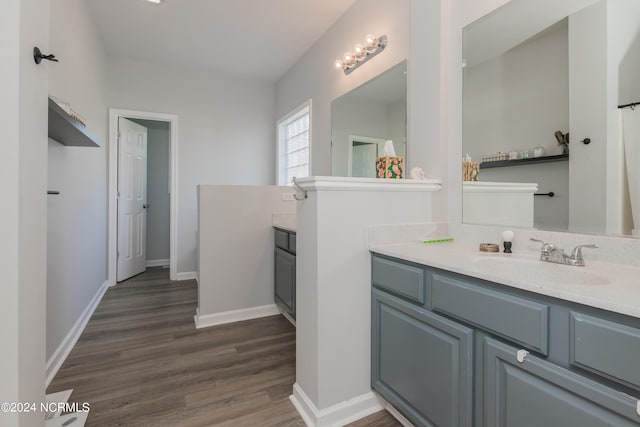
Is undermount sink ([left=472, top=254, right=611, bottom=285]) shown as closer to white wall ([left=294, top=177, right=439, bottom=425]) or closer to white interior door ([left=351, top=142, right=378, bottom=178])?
white wall ([left=294, top=177, right=439, bottom=425])

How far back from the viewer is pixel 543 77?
136 cm

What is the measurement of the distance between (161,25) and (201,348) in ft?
10.4

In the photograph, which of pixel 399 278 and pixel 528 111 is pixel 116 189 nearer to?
pixel 399 278

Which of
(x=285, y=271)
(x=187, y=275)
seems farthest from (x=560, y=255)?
(x=187, y=275)

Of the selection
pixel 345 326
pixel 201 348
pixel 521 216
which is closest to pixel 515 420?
pixel 345 326

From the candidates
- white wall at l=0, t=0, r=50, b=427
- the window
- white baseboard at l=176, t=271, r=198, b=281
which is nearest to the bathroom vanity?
white wall at l=0, t=0, r=50, b=427

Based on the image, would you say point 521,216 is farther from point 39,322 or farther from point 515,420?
point 39,322

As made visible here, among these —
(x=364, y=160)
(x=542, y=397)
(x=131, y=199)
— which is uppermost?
(x=364, y=160)

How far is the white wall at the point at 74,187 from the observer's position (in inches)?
78.1

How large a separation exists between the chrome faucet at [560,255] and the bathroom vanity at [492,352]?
0.09 meters

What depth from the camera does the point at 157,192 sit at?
17.0 feet

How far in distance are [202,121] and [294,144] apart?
1354mm

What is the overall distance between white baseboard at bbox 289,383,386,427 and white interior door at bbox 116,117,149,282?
3430 mm

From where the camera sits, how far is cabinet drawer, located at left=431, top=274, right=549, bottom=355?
0.87m
